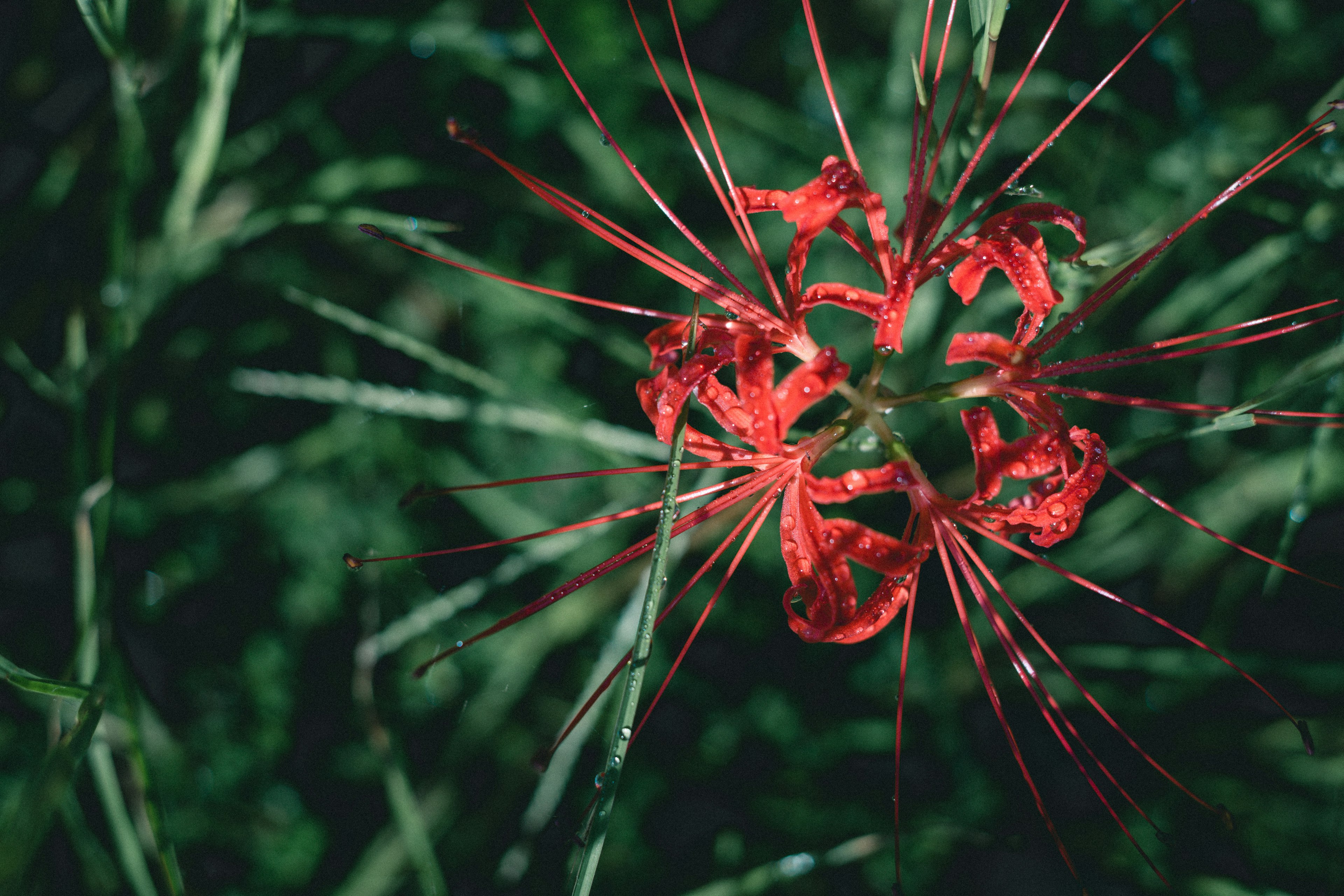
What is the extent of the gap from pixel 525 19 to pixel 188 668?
2.92ft

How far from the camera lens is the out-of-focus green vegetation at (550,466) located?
2.59 feet

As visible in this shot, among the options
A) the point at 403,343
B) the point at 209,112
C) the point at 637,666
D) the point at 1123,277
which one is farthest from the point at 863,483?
the point at 209,112

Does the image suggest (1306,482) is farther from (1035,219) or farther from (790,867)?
(790,867)

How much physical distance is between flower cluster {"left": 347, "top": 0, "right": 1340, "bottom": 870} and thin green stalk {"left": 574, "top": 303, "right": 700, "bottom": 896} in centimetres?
8

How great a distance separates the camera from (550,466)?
88 centimetres

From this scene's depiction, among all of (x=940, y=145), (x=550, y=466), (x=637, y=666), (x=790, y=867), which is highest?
(x=940, y=145)

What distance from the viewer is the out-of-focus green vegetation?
789 millimetres

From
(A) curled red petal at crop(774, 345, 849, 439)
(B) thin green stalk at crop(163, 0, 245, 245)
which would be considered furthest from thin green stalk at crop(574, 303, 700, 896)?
(B) thin green stalk at crop(163, 0, 245, 245)

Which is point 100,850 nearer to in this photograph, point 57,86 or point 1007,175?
point 57,86

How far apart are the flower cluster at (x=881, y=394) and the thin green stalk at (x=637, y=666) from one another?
3.2 inches

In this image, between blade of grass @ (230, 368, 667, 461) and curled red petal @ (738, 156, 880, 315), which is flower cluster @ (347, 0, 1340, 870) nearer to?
curled red petal @ (738, 156, 880, 315)

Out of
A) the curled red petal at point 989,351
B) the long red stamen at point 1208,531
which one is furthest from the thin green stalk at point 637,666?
the long red stamen at point 1208,531

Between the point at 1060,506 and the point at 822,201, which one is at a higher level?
the point at 822,201

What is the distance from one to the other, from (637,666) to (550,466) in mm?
540
